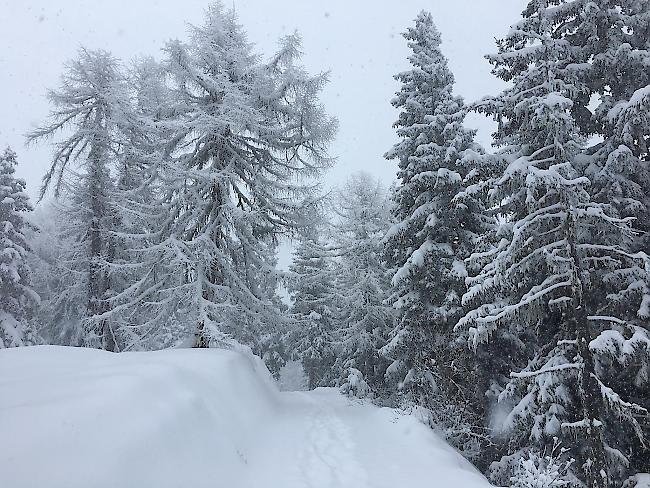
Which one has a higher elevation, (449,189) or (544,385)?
(449,189)

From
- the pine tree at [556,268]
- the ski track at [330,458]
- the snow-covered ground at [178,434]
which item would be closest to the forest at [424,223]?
the pine tree at [556,268]

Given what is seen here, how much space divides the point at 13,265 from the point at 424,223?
19.6 m

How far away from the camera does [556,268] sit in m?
8.61

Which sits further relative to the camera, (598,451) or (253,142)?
(253,142)

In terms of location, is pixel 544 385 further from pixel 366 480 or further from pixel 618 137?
pixel 618 137

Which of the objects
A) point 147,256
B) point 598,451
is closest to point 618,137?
point 598,451

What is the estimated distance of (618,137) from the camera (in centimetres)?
972

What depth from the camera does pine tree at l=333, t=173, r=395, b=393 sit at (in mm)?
21453

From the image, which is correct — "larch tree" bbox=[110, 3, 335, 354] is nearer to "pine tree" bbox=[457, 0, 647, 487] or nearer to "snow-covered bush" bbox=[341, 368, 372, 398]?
"snow-covered bush" bbox=[341, 368, 372, 398]

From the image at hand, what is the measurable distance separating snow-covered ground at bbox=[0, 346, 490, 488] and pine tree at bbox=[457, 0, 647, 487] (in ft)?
7.03

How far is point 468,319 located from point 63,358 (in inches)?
307

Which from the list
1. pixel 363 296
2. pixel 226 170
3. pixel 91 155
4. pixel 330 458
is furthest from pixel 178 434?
pixel 363 296

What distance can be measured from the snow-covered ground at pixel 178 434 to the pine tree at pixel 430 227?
3.24m

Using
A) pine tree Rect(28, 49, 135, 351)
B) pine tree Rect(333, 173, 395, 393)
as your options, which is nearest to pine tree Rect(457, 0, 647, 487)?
pine tree Rect(333, 173, 395, 393)
